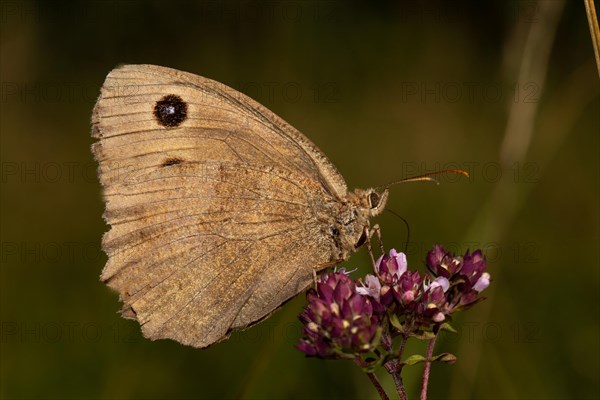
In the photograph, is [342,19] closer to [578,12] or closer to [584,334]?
[578,12]

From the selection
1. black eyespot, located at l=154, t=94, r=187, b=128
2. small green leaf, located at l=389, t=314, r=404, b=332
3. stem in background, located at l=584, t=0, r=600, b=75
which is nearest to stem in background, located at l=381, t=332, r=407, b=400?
small green leaf, located at l=389, t=314, r=404, b=332

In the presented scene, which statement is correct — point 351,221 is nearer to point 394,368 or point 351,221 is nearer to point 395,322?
point 395,322

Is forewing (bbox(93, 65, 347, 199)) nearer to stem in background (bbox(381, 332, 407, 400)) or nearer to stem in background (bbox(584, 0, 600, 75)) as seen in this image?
stem in background (bbox(381, 332, 407, 400))

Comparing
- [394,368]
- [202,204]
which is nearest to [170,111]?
[202,204]

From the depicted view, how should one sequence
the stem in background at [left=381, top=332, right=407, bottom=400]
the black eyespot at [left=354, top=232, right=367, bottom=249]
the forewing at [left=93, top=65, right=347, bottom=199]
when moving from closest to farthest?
1. the stem in background at [left=381, top=332, right=407, bottom=400]
2. the black eyespot at [left=354, top=232, right=367, bottom=249]
3. the forewing at [left=93, top=65, right=347, bottom=199]

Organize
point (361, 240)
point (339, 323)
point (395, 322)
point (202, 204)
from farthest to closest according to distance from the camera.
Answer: point (202, 204) < point (361, 240) < point (395, 322) < point (339, 323)

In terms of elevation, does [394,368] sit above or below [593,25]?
below
